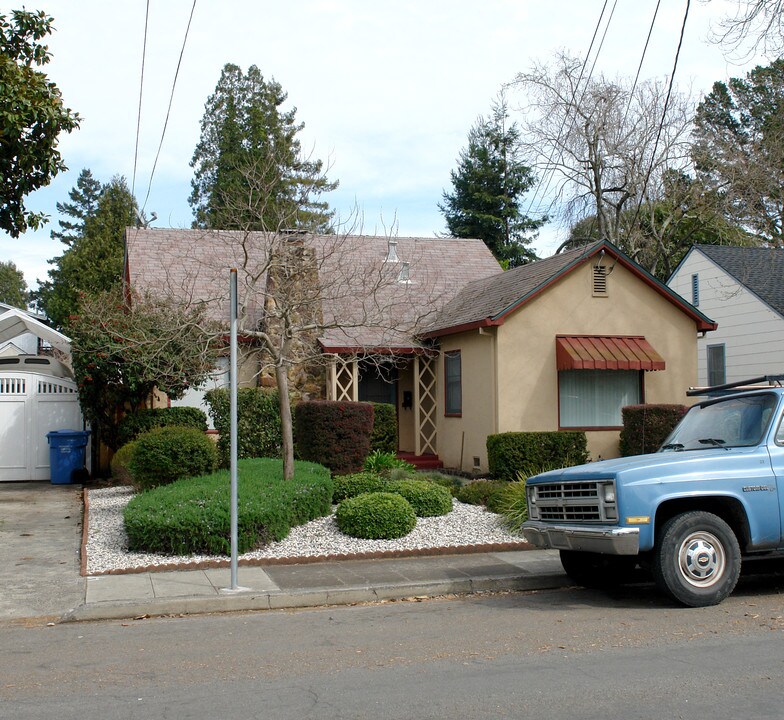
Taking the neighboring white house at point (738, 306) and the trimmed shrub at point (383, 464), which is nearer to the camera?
the trimmed shrub at point (383, 464)

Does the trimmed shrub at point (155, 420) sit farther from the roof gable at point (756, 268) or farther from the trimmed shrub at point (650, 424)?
the roof gable at point (756, 268)

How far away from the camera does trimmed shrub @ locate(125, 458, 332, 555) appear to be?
1070 cm

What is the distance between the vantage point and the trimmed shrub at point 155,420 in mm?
18109

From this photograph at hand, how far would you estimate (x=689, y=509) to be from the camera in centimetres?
842

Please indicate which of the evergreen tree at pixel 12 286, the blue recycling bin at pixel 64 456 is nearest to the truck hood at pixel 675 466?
the blue recycling bin at pixel 64 456

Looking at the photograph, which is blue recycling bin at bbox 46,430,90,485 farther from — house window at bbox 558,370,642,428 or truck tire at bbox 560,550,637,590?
truck tire at bbox 560,550,637,590

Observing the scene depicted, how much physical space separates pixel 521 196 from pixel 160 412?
2892 cm

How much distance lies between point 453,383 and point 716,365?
36.2 ft

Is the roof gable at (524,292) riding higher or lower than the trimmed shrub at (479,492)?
higher

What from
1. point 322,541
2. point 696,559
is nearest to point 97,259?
point 322,541

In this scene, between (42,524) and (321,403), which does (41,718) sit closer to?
(42,524)

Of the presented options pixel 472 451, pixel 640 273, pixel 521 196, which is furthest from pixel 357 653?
pixel 521 196

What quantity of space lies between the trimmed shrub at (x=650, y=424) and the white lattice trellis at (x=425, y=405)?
4.96 meters

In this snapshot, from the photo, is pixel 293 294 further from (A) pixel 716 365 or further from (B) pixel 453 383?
(A) pixel 716 365
